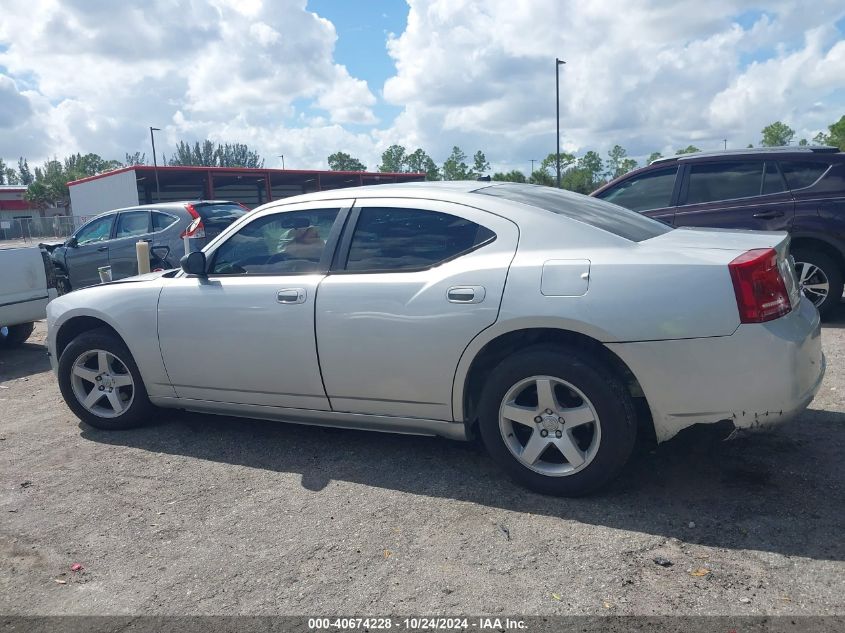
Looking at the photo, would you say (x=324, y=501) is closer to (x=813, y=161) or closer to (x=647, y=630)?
(x=647, y=630)

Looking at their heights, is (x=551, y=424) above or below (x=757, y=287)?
below

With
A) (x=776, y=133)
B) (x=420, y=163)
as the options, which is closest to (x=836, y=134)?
(x=776, y=133)

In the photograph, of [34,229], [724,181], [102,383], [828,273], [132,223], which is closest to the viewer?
[102,383]

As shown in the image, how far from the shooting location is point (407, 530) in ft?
11.0

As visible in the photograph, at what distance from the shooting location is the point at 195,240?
1079 cm

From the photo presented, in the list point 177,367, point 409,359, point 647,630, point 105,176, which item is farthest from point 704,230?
point 105,176

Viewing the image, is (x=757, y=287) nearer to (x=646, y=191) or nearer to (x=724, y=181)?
Answer: (x=724, y=181)

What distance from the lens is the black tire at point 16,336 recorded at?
8.80 m

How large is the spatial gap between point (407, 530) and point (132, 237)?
943 centimetres

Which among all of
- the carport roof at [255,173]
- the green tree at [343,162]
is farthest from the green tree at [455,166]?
the green tree at [343,162]

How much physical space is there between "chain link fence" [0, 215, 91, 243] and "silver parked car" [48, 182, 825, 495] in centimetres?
4151

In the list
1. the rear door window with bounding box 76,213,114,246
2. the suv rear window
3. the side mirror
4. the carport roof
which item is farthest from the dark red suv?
the carport roof

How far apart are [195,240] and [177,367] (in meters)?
6.62

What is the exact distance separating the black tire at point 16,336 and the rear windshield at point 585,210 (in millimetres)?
7091
